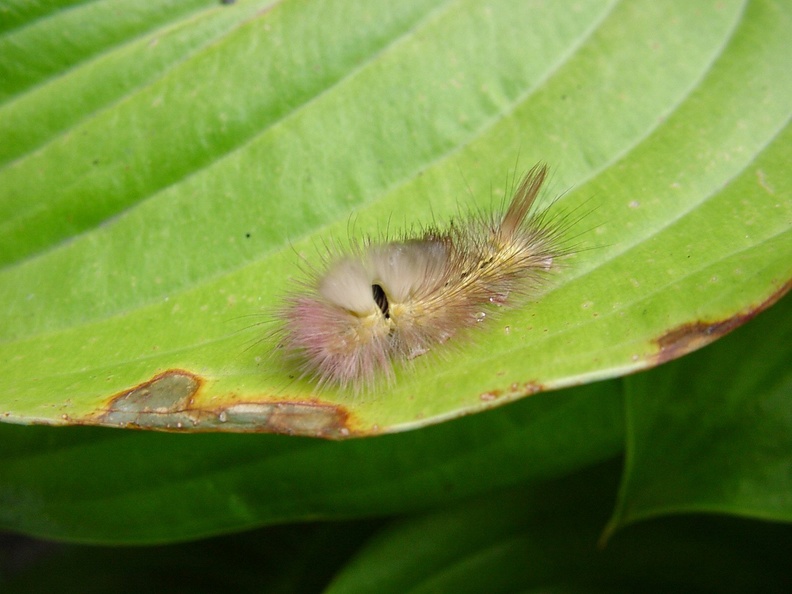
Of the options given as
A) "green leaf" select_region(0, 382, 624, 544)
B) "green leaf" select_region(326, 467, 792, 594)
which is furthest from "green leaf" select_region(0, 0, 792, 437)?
"green leaf" select_region(326, 467, 792, 594)

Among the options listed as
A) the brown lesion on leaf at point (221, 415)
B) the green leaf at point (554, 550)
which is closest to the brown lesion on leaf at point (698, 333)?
the brown lesion on leaf at point (221, 415)

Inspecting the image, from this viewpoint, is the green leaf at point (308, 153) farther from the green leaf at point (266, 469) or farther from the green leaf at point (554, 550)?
the green leaf at point (554, 550)

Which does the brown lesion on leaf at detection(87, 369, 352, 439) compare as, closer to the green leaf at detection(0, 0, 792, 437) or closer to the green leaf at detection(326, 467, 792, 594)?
the green leaf at detection(0, 0, 792, 437)

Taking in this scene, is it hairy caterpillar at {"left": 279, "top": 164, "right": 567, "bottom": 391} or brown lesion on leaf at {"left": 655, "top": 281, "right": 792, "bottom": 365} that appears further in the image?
hairy caterpillar at {"left": 279, "top": 164, "right": 567, "bottom": 391}

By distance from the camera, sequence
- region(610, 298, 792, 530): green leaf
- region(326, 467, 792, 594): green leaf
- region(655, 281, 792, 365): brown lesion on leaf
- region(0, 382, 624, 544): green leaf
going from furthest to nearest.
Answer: region(326, 467, 792, 594): green leaf < region(0, 382, 624, 544): green leaf < region(610, 298, 792, 530): green leaf < region(655, 281, 792, 365): brown lesion on leaf

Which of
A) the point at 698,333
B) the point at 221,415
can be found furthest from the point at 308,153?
the point at 698,333
